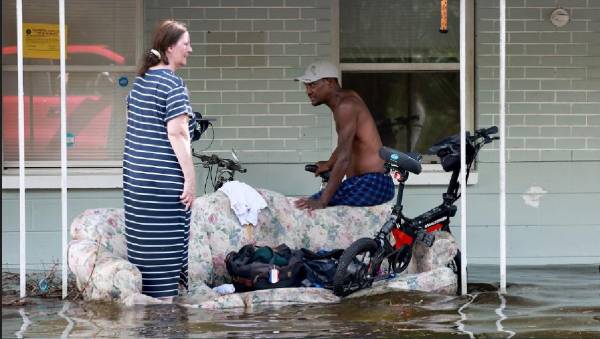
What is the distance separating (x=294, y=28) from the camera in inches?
389

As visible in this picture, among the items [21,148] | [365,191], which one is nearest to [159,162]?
[21,148]

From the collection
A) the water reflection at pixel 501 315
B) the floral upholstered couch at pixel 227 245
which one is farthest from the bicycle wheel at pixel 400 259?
the water reflection at pixel 501 315

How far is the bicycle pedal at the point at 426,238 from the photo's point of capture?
26.2ft

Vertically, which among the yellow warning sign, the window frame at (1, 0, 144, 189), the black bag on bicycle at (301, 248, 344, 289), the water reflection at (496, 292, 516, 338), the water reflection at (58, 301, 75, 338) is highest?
the yellow warning sign

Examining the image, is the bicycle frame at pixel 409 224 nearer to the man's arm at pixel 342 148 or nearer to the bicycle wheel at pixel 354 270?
the bicycle wheel at pixel 354 270

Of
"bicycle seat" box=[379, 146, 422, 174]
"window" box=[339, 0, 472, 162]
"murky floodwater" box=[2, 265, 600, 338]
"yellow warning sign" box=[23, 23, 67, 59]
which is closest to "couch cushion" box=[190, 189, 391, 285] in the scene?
"bicycle seat" box=[379, 146, 422, 174]

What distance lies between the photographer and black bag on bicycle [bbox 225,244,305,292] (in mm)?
7551

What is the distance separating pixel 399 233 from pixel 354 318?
4.19 ft

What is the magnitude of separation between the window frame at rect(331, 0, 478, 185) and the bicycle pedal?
6.20 feet

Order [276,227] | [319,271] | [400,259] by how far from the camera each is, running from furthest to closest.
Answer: [276,227] → [400,259] → [319,271]

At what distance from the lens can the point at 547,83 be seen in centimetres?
1004

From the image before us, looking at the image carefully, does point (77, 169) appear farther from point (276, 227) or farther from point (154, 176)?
point (154, 176)

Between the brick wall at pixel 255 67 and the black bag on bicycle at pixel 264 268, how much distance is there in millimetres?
2202

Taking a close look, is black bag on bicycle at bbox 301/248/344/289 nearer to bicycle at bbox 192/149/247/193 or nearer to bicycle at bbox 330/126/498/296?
bicycle at bbox 330/126/498/296
